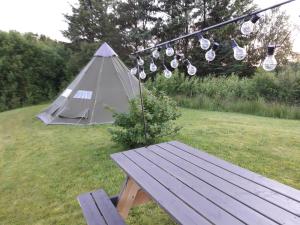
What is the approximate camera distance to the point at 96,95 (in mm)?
6039

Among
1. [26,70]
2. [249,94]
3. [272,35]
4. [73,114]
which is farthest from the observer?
[272,35]

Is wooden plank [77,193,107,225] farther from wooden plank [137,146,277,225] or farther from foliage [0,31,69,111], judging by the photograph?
foliage [0,31,69,111]

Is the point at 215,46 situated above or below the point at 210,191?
above

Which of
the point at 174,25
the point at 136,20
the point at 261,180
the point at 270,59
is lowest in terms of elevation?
the point at 261,180

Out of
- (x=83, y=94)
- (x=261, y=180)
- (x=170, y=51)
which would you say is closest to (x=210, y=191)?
(x=261, y=180)

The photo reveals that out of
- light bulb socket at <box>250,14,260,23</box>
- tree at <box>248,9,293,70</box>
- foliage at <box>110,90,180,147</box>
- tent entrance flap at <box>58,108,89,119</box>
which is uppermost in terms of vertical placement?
tree at <box>248,9,293,70</box>

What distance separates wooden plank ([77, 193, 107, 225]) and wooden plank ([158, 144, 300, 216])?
0.70m

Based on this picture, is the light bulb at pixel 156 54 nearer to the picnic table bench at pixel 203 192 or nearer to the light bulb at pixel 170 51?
Result: the light bulb at pixel 170 51

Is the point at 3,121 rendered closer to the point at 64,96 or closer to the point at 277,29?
the point at 64,96

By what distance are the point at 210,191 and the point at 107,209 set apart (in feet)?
2.53

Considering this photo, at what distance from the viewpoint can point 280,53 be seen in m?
11.8

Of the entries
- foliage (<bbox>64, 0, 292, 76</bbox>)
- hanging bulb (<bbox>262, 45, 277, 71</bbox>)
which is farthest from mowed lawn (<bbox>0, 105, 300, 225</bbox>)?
foliage (<bbox>64, 0, 292, 76</bbox>)

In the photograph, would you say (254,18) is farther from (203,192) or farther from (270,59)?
(203,192)

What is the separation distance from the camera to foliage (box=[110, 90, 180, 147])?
336cm
